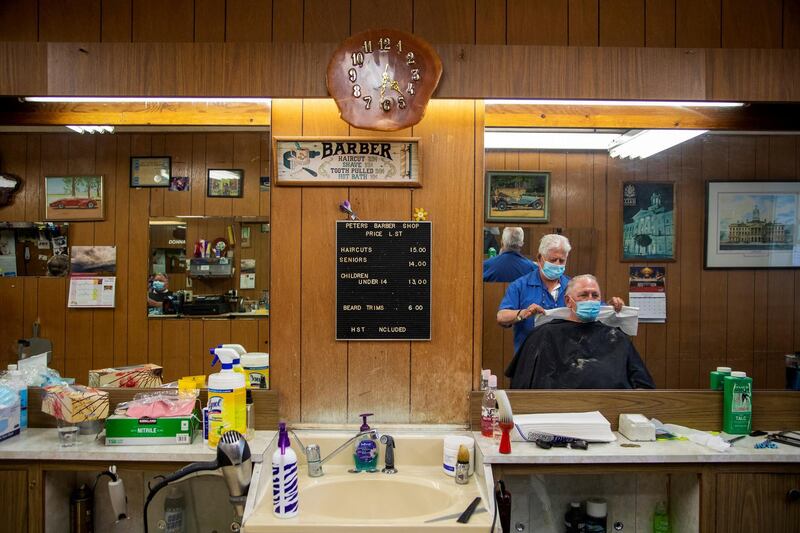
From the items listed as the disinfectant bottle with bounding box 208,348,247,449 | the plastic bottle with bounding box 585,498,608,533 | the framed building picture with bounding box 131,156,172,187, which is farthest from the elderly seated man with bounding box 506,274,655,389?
the framed building picture with bounding box 131,156,172,187

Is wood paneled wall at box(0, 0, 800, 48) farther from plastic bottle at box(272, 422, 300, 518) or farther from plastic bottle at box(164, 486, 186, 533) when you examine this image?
plastic bottle at box(164, 486, 186, 533)

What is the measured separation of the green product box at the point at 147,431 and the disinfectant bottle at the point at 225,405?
11cm

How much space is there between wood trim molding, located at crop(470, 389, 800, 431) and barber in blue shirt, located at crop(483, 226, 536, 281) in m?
0.50

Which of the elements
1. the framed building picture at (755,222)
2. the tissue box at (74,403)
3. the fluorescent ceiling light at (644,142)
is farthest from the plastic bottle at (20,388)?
the framed building picture at (755,222)

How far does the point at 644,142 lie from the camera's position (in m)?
2.35

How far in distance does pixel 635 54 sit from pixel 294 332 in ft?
5.92

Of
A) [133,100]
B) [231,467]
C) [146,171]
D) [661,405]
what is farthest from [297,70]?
[661,405]

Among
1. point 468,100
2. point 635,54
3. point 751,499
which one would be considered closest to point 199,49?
point 468,100

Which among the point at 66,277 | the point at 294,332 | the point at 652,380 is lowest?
the point at 652,380

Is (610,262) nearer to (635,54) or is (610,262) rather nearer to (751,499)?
(635,54)

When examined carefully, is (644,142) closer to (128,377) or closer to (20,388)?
(128,377)

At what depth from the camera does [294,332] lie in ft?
7.15

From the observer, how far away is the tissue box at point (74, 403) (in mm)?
1942

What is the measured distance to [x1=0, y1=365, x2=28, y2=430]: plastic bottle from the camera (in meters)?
2.11
